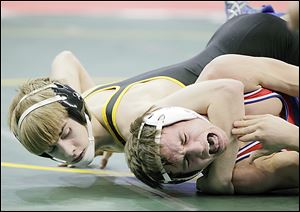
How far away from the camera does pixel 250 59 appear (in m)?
3.90

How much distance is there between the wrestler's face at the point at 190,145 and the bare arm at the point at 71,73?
1421 mm

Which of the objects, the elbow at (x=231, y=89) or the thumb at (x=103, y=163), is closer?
the elbow at (x=231, y=89)

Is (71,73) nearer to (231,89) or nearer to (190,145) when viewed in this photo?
(231,89)

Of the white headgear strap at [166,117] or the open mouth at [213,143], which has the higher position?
the white headgear strap at [166,117]

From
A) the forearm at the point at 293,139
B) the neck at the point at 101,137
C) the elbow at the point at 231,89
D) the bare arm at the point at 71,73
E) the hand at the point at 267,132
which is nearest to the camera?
the forearm at the point at 293,139

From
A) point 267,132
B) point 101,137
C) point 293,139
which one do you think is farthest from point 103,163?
point 293,139

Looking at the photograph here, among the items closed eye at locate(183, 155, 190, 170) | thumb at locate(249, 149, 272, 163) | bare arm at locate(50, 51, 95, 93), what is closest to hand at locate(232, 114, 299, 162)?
thumb at locate(249, 149, 272, 163)

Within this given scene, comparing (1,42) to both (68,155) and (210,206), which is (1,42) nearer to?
(68,155)

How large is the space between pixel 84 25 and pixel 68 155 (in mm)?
7655

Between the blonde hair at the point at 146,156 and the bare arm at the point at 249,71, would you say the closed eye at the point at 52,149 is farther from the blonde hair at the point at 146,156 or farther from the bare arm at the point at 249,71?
the bare arm at the point at 249,71

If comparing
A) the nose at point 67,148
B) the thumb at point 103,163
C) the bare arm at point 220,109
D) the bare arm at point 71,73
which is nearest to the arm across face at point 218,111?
the bare arm at point 220,109

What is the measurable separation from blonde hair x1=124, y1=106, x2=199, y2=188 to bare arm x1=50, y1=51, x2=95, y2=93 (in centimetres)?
124

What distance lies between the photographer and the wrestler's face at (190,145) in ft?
11.3

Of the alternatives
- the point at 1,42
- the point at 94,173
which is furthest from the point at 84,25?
the point at 94,173
